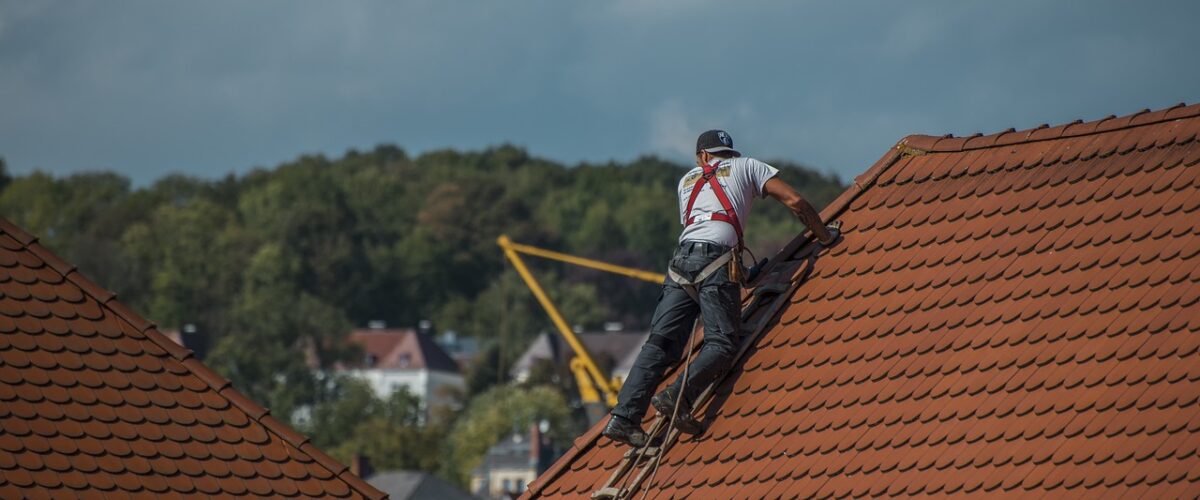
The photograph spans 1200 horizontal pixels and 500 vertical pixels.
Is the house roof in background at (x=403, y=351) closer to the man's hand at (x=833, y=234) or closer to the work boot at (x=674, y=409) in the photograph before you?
the man's hand at (x=833, y=234)

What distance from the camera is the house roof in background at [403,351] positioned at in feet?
530

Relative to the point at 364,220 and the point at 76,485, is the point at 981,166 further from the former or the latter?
the point at 364,220

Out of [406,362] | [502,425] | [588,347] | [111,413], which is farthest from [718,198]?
[406,362]

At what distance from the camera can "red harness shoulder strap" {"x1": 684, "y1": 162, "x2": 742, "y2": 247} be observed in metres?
12.2

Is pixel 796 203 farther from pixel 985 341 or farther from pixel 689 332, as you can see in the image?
pixel 985 341

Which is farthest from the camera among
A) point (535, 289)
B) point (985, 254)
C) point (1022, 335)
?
point (535, 289)

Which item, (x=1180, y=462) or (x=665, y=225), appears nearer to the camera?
(x=1180, y=462)

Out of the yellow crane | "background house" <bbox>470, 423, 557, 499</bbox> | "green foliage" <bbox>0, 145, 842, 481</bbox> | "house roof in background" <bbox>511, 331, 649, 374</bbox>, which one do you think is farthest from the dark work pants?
"house roof in background" <bbox>511, 331, 649, 374</bbox>

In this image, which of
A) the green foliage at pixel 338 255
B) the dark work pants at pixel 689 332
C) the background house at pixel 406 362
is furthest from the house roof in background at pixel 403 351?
the dark work pants at pixel 689 332

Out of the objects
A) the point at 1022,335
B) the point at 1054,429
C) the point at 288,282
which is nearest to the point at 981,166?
the point at 1022,335

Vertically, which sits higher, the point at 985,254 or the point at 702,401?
the point at 985,254

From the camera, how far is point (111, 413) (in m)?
11.6

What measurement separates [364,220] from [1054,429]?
168108 mm

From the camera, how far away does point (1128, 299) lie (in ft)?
34.8
